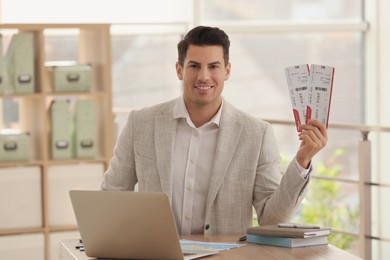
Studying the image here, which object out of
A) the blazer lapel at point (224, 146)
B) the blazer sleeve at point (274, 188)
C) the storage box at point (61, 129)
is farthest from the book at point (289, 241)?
the storage box at point (61, 129)

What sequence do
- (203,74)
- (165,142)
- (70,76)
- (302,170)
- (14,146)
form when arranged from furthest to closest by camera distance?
(70,76), (14,146), (165,142), (203,74), (302,170)

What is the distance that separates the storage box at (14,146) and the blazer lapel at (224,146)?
6.53 feet

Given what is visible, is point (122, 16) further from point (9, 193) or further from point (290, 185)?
point (290, 185)

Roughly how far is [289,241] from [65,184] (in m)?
2.50

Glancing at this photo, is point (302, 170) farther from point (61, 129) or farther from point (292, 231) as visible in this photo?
point (61, 129)

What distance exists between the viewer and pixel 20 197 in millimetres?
4852

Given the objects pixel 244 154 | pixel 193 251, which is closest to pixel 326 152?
pixel 244 154

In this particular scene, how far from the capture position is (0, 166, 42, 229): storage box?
4.81 m

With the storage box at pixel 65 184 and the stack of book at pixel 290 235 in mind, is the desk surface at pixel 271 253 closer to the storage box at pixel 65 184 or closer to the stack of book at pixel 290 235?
the stack of book at pixel 290 235

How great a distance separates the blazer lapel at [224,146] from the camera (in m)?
3.01

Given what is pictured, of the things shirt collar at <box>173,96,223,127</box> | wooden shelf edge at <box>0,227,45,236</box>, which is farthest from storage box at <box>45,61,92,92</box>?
shirt collar at <box>173,96,223,127</box>

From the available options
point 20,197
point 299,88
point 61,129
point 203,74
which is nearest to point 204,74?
point 203,74

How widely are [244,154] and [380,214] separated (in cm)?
436

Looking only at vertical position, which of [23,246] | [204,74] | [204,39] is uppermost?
[204,39]
